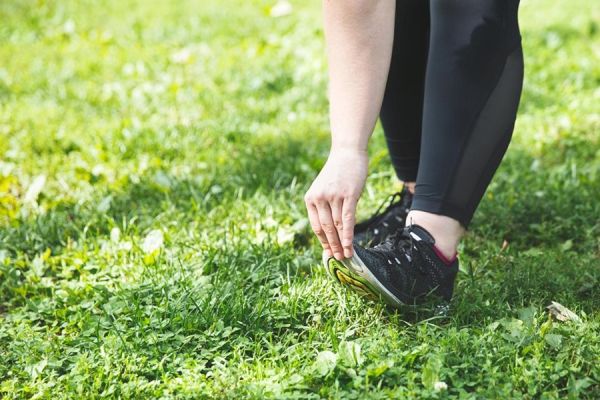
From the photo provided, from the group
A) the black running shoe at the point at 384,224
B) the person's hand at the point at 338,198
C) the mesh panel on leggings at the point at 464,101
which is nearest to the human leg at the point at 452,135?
Result: the mesh panel on leggings at the point at 464,101

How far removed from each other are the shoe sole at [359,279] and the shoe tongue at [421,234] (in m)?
0.16

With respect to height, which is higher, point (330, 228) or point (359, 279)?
point (330, 228)

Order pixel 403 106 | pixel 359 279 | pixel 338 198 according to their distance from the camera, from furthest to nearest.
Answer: pixel 403 106 < pixel 359 279 < pixel 338 198

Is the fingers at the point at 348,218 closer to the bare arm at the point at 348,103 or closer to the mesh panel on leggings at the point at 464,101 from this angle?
the bare arm at the point at 348,103

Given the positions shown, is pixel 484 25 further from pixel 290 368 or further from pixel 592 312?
pixel 290 368

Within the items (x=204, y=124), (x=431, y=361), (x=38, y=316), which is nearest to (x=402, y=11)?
(x=431, y=361)

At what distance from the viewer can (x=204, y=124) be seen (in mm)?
3178

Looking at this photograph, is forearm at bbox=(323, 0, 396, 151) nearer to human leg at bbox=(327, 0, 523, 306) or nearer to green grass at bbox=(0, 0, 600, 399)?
human leg at bbox=(327, 0, 523, 306)

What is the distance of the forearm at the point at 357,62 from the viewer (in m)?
1.53

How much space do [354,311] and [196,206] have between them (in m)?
0.83

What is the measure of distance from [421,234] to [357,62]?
1.43 ft

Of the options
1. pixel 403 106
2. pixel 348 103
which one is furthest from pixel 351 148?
pixel 403 106

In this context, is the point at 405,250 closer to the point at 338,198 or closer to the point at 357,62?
the point at 338,198

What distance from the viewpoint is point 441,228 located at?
1.64m
